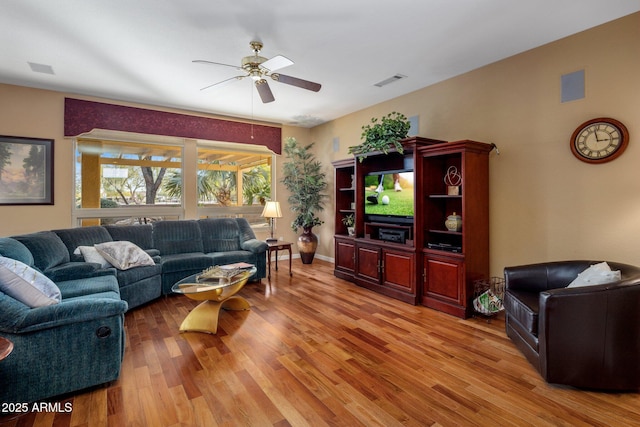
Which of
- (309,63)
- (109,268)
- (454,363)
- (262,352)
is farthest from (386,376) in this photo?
(309,63)

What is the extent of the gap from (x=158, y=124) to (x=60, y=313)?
421cm

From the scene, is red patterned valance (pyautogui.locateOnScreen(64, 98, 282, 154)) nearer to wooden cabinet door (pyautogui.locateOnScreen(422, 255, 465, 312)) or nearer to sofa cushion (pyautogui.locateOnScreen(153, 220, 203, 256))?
sofa cushion (pyautogui.locateOnScreen(153, 220, 203, 256))

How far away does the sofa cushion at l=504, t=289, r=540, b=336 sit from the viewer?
2339 millimetres

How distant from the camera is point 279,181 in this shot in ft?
22.3

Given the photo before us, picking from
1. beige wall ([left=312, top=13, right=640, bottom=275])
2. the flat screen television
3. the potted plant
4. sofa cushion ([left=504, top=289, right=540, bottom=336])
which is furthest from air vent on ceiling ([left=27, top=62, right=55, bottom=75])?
sofa cushion ([left=504, top=289, right=540, bottom=336])

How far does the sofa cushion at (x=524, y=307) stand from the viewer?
234 centimetres

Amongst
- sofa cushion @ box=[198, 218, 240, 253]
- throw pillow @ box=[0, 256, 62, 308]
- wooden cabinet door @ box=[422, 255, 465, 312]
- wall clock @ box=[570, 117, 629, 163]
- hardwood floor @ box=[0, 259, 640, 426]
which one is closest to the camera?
hardwood floor @ box=[0, 259, 640, 426]

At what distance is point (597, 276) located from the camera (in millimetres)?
2354

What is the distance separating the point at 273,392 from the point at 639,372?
2.38 meters

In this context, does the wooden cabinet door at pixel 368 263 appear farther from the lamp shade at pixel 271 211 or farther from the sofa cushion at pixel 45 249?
the sofa cushion at pixel 45 249

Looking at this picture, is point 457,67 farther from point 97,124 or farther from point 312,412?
point 97,124

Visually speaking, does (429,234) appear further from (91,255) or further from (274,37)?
(91,255)

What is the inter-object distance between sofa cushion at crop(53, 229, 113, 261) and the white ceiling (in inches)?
78.3

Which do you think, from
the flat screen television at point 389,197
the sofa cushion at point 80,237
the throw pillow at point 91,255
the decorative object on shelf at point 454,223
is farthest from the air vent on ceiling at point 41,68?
the decorative object on shelf at point 454,223
